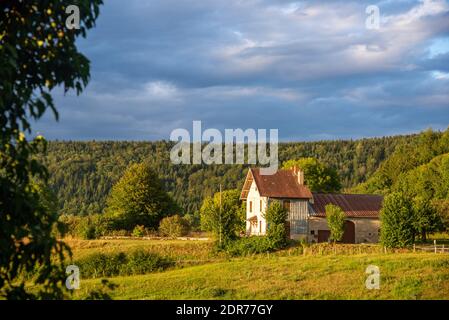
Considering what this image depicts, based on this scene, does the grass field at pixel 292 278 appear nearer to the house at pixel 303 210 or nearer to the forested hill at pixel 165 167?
the house at pixel 303 210

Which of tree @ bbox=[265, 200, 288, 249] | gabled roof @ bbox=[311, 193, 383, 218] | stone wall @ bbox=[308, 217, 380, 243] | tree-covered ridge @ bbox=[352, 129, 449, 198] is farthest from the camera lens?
tree-covered ridge @ bbox=[352, 129, 449, 198]

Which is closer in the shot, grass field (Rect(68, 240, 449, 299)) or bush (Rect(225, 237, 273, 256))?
grass field (Rect(68, 240, 449, 299))

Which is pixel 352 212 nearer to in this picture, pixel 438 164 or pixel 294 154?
pixel 438 164

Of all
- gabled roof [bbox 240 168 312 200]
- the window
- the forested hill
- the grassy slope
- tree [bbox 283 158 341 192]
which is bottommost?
the grassy slope

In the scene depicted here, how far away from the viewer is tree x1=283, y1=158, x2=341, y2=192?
7269cm

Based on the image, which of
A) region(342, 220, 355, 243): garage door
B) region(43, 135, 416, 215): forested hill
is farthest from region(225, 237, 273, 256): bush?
region(43, 135, 416, 215): forested hill

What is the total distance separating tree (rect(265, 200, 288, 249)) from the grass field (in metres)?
1.34

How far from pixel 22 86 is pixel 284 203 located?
146ft

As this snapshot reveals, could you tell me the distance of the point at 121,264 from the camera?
44938 millimetres

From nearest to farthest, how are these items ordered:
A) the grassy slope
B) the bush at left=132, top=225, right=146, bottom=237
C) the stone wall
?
the grassy slope < the stone wall < the bush at left=132, top=225, right=146, bottom=237

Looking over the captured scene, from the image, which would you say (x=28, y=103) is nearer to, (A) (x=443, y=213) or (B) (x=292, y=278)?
(B) (x=292, y=278)

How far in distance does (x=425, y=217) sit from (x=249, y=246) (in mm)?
15850

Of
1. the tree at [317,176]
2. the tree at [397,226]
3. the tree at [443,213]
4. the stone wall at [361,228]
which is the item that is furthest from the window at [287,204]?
the tree at [317,176]

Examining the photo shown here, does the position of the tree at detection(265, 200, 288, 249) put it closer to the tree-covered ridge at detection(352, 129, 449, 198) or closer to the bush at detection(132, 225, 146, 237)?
the bush at detection(132, 225, 146, 237)
